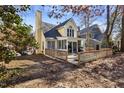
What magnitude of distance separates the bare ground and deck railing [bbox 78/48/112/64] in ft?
0.23

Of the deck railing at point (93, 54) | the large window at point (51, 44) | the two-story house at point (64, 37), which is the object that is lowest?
the deck railing at point (93, 54)

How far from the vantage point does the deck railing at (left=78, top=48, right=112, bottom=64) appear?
355cm

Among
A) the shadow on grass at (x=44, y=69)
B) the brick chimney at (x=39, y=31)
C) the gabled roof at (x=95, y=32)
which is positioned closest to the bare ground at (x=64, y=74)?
the shadow on grass at (x=44, y=69)

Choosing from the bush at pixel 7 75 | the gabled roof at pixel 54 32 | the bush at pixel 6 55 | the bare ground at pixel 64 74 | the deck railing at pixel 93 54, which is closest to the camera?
the bush at pixel 6 55

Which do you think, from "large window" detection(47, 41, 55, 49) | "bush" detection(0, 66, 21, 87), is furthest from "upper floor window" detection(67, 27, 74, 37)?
"bush" detection(0, 66, 21, 87)

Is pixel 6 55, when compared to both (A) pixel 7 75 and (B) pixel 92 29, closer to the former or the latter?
(A) pixel 7 75

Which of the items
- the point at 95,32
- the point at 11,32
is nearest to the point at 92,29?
the point at 95,32

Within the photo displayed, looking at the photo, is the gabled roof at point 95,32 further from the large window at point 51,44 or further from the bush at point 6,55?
the bush at point 6,55

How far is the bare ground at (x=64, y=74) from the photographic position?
10.9ft

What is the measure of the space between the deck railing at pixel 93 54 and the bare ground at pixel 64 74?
0.07 meters

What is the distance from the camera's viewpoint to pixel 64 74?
3477 millimetres

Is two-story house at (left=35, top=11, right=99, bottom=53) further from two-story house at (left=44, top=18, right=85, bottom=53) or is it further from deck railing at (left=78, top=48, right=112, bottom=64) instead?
deck railing at (left=78, top=48, right=112, bottom=64)
